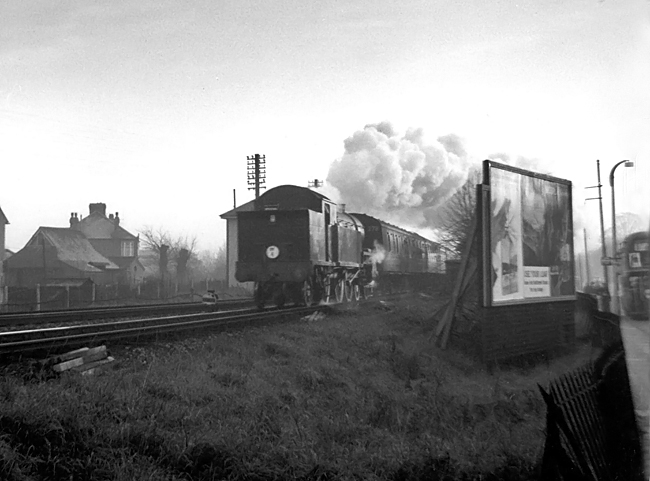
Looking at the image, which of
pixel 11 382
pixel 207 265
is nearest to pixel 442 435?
pixel 11 382

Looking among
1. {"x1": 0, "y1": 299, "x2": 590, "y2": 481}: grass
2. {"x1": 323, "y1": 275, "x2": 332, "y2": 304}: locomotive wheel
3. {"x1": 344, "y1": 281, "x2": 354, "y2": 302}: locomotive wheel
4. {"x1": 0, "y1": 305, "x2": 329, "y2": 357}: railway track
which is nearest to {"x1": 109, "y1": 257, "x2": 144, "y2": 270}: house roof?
{"x1": 344, "y1": 281, "x2": 354, "y2": 302}: locomotive wheel

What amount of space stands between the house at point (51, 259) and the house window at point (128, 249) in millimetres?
7966

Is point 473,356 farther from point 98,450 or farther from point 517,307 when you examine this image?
point 98,450

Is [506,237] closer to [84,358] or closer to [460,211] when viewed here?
[84,358]

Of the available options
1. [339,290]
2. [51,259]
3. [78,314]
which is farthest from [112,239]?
[78,314]

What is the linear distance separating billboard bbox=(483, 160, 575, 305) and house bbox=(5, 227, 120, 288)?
2141 centimetres

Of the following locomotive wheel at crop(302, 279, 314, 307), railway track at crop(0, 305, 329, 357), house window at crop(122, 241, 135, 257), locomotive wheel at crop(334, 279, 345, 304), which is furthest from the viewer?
house window at crop(122, 241, 135, 257)

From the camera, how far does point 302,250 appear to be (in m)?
15.9

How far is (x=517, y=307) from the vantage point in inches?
474

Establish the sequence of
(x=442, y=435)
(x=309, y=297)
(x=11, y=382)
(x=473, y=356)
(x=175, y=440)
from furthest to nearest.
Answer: (x=309, y=297) < (x=473, y=356) < (x=442, y=435) < (x=11, y=382) < (x=175, y=440)

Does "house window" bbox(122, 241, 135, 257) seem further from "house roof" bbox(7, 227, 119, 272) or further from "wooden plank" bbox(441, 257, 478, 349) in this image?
"wooden plank" bbox(441, 257, 478, 349)

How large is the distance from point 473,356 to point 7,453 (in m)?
9.33

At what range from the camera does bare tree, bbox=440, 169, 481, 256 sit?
809 inches

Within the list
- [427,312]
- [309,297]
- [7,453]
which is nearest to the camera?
[7,453]
